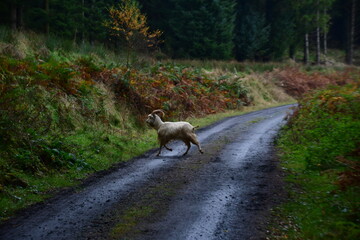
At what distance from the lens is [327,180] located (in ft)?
27.1

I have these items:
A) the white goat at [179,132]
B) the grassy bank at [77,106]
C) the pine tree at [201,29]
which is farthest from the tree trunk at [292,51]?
the white goat at [179,132]

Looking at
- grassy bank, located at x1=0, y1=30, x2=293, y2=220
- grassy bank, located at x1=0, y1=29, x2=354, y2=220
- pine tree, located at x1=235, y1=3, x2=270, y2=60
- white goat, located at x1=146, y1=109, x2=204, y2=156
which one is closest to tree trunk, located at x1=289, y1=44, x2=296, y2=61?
pine tree, located at x1=235, y1=3, x2=270, y2=60

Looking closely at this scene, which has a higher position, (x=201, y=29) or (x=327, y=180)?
(x=201, y=29)

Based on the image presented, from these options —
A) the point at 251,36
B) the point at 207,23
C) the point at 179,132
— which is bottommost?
the point at 179,132

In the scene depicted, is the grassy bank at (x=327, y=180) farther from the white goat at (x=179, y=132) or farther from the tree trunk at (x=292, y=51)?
the tree trunk at (x=292, y=51)

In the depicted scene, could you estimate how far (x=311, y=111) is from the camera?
1420 cm

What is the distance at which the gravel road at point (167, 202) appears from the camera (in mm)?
5836

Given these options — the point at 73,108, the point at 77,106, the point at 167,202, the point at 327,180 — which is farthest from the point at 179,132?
the point at 327,180

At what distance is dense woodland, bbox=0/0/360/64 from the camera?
113 feet

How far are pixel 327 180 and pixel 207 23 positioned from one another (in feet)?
115

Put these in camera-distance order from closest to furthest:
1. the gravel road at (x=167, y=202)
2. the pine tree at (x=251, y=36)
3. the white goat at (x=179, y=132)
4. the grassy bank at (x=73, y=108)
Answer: the gravel road at (x=167, y=202)
the grassy bank at (x=73, y=108)
the white goat at (x=179, y=132)
the pine tree at (x=251, y=36)

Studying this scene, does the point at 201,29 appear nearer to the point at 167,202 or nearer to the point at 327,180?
the point at 327,180

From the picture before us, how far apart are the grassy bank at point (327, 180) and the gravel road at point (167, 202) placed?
0.42 meters

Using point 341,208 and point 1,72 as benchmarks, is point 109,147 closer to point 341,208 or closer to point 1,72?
point 1,72
